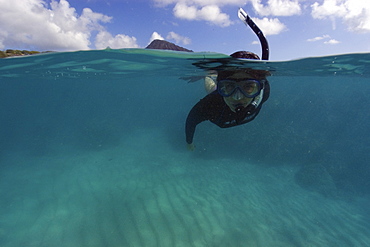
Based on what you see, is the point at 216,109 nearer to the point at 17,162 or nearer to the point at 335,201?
the point at 335,201

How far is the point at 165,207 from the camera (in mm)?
6430

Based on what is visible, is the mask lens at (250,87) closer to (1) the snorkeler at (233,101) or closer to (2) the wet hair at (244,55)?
(1) the snorkeler at (233,101)

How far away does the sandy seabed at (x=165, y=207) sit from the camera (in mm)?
5402

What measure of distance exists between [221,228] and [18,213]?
6408mm

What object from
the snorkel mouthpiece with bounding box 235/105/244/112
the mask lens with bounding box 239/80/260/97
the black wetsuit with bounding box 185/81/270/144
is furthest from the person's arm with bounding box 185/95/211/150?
the mask lens with bounding box 239/80/260/97

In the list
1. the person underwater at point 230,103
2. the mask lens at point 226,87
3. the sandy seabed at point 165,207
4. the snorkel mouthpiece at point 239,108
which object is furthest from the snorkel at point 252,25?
the sandy seabed at point 165,207

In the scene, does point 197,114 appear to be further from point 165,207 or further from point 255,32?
point 255,32

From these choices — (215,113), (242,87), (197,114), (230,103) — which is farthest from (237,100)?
(197,114)

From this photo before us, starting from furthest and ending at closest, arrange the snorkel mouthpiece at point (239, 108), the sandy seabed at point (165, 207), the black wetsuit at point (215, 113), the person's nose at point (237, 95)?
1. the black wetsuit at point (215, 113)
2. the snorkel mouthpiece at point (239, 108)
3. the person's nose at point (237, 95)
4. the sandy seabed at point (165, 207)

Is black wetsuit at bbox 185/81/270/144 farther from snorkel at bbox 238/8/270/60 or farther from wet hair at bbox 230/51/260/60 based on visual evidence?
wet hair at bbox 230/51/260/60

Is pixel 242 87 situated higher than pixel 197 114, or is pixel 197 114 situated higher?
pixel 242 87

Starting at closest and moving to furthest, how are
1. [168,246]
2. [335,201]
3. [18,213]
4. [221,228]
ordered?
1. [168,246]
2. [221,228]
3. [18,213]
4. [335,201]

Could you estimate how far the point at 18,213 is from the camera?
661 centimetres

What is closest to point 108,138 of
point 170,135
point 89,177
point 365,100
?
point 170,135
